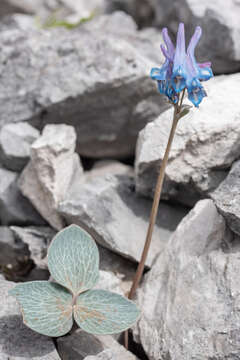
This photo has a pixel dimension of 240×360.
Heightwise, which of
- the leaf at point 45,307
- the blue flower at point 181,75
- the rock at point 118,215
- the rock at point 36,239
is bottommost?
the rock at point 36,239

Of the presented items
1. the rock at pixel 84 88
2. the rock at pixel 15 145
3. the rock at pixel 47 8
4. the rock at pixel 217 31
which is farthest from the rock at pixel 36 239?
the rock at pixel 47 8

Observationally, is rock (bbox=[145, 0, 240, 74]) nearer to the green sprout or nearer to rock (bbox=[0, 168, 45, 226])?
rock (bbox=[0, 168, 45, 226])

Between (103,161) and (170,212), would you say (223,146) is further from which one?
(103,161)

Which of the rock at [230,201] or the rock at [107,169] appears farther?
the rock at [107,169]

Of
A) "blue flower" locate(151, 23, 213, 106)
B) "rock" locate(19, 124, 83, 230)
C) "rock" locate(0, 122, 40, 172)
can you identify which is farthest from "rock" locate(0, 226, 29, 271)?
"blue flower" locate(151, 23, 213, 106)

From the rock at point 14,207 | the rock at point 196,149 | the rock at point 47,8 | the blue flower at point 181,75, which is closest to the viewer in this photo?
the blue flower at point 181,75

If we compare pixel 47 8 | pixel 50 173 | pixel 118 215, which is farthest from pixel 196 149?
pixel 47 8

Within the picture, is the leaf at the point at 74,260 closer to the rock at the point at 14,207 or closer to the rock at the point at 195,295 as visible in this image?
the rock at the point at 195,295
